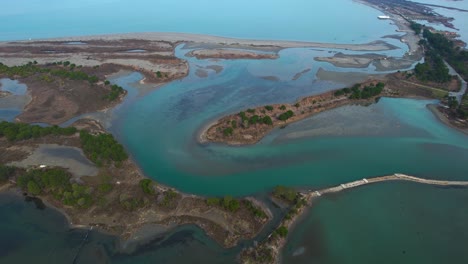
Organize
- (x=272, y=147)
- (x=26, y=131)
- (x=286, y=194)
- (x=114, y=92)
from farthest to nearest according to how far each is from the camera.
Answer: (x=114, y=92) < (x=272, y=147) < (x=26, y=131) < (x=286, y=194)

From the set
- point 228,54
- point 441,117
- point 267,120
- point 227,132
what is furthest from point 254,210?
point 228,54

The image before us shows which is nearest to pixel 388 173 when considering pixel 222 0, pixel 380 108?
pixel 380 108

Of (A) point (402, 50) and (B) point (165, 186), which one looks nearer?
(B) point (165, 186)

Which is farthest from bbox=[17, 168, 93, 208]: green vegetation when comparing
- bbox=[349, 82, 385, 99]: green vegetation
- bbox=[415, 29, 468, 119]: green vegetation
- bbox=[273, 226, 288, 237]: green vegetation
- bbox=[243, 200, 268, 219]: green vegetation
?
bbox=[415, 29, 468, 119]: green vegetation

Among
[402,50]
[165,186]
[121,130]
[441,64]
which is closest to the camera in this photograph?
[165,186]

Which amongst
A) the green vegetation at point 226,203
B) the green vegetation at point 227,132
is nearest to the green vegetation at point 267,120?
the green vegetation at point 227,132

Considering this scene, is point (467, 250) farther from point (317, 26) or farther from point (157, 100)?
point (317, 26)

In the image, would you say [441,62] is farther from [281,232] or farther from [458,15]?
[458,15]
